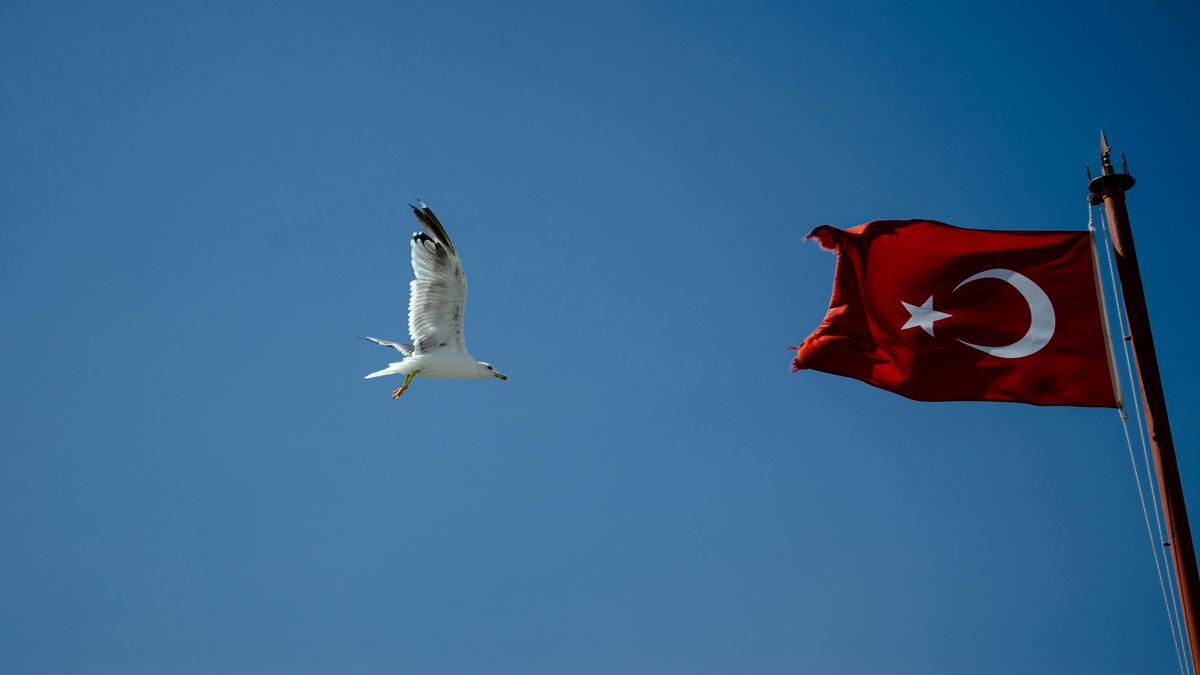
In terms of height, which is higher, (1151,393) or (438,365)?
(438,365)

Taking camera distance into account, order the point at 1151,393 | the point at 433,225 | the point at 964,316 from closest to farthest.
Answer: the point at 1151,393
the point at 964,316
the point at 433,225

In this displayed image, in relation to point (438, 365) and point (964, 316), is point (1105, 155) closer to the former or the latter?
point (964, 316)

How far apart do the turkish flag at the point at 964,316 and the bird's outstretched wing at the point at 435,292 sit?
8.92m

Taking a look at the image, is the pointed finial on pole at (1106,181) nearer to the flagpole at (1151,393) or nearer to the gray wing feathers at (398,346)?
the flagpole at (1151,393)

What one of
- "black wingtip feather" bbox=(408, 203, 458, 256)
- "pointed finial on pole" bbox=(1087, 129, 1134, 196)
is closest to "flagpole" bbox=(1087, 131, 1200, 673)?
"pointed finial on pole" bbox=(1087, 129, 1134, 196)

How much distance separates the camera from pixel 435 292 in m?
19.5

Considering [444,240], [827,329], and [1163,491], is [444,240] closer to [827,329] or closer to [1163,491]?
[827,329]

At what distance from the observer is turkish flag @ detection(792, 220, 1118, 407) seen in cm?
1045

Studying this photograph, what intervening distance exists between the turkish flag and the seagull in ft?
29.4

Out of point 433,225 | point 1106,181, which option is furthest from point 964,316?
point 433,225

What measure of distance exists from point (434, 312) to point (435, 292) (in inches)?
17.4

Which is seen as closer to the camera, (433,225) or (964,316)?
(964,316)

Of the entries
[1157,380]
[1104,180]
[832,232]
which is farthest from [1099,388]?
[832,232]

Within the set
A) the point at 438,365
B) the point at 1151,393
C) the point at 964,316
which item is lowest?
the point at 1151,393
